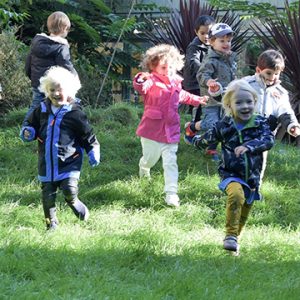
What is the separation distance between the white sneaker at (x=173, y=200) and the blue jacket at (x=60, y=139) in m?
1.17

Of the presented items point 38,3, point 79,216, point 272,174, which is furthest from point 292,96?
point 38,3

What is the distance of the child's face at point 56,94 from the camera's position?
5453 millimetres

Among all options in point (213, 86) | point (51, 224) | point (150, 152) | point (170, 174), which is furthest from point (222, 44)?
point (51, 224)

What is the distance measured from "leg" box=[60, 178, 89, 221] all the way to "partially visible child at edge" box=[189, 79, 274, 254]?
1.14m

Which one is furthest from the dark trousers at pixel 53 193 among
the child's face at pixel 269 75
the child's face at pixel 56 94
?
the child's face at pixel 269 75

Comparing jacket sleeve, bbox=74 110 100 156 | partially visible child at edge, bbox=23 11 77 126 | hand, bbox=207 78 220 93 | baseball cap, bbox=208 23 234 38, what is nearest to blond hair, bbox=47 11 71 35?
partially visible child at edge, bbox=23 11 77 126

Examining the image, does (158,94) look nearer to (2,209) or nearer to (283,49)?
(2,209)

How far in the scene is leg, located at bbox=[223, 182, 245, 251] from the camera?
4973 millimetres

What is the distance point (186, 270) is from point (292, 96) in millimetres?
5570

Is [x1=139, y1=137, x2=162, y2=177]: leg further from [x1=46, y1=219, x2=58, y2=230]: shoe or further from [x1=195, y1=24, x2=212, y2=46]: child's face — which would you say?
[x1=195, y1=24, x2=212, y2=46]: child's face

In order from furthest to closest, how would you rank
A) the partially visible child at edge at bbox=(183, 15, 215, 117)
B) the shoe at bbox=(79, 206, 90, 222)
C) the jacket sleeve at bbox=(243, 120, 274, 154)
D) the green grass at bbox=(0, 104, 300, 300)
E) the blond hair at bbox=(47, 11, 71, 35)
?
the partially visible child at edge at bbox=(183, 15, 215, 117), the blond hair at bbox=(47, 11, 71, 35), the shoe at bbox=(79, 206, 90, 222), the jacket sleeve at bbox=(243, 120, 274, 154), the green grass at bbox=(0, 104, 300, 300)

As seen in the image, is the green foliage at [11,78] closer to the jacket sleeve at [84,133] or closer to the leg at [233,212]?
the jacket sleeve at [84,133]

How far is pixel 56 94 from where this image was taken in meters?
5.45

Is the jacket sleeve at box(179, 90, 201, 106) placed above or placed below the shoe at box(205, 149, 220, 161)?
above
